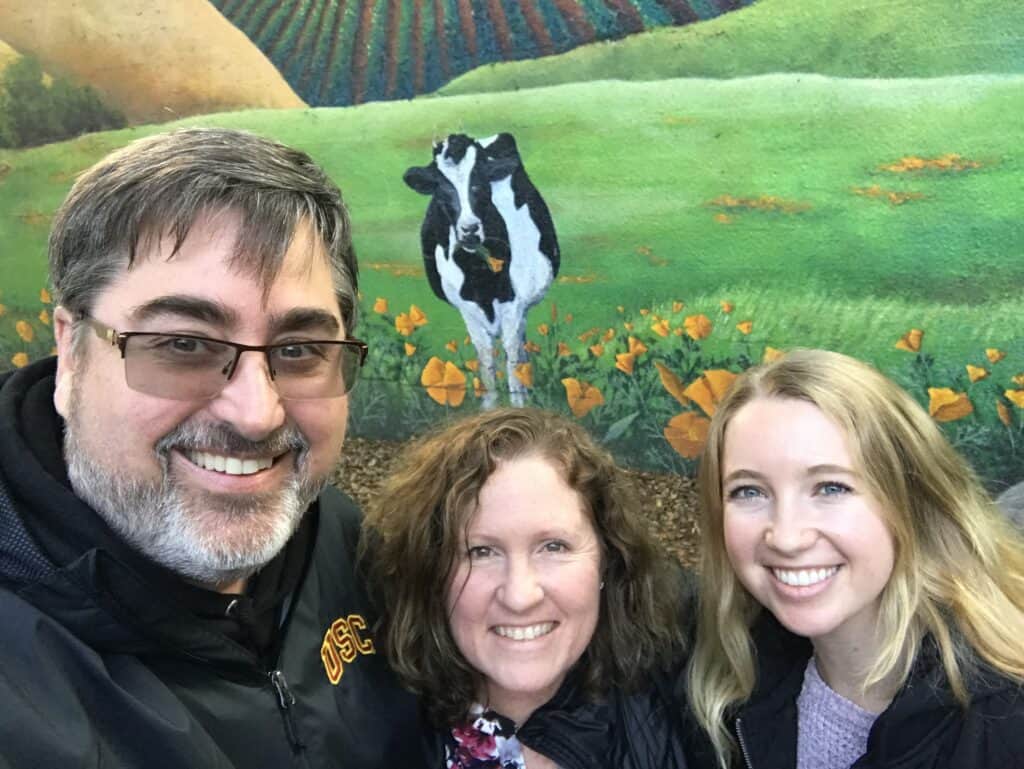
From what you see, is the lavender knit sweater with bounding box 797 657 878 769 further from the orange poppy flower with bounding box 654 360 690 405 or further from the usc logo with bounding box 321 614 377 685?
the orange poppy flower with bounding box 654 360 690 405

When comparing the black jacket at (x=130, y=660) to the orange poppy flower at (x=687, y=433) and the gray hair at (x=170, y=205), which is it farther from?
the orange poppy flower at (x=687, y=433)

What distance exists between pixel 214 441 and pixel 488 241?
208 cm

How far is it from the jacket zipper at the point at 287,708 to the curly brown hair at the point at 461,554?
318mm

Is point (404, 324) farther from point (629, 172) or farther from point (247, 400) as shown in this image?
point (247, 400)

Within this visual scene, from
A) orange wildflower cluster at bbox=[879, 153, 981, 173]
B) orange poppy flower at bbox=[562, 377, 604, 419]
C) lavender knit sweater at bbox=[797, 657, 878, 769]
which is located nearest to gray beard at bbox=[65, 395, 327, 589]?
lavender knit sweater at bbox=[797, 657, 878, 769]

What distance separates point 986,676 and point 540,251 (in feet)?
7.40

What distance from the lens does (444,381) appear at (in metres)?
3.64

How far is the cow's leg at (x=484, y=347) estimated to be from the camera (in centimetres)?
354

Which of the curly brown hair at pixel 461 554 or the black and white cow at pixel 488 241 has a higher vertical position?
the black and white cow at pixel 488 241

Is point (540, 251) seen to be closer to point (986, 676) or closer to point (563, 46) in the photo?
point (563, 46)

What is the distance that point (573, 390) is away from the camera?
340 cm

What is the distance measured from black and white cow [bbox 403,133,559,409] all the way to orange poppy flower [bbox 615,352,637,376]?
0.40 metres

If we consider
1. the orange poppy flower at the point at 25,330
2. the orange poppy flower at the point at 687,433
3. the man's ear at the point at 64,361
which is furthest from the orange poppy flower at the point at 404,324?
the orange poppy flower at the point at 25,330

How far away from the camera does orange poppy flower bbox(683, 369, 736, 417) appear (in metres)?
3.13
